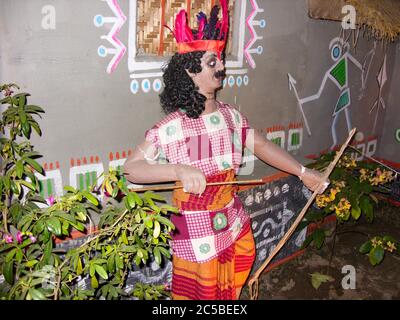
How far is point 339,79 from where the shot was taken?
4.30 meters

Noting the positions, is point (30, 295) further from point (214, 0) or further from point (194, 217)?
point (214, 0)

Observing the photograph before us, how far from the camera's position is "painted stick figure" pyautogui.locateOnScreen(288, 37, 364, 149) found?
4.03 m

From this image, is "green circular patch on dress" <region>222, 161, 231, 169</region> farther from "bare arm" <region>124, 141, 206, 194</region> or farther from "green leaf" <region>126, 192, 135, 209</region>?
"green leaf" <region>126, 192, 135, 209</region>

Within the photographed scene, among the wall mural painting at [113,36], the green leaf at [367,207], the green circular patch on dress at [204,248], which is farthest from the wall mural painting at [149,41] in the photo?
the green leaf at [367,207]

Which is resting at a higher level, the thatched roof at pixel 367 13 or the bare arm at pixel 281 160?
the thatched roof at pixel 367 13

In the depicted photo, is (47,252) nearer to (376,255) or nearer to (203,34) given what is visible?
(203,34)

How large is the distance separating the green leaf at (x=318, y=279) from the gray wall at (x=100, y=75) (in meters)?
1.13

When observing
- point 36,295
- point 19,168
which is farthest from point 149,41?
point 36,295

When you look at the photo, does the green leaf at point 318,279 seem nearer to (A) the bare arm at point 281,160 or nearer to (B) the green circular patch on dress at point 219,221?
(A) the bare arm at point 281,160

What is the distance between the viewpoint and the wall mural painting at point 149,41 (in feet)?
7.85

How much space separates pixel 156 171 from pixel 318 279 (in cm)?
239

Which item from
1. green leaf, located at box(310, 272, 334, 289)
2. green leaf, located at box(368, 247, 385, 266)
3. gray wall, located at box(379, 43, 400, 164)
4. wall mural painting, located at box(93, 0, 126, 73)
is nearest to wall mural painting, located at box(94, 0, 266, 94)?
wall mural painting, located at box(93, 0, 126, 73)

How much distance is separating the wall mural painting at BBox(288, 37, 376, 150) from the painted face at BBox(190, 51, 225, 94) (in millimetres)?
1712

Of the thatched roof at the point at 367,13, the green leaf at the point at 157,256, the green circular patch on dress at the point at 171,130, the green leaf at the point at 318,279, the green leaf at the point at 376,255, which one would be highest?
the thatched roof at the point at 367,13
